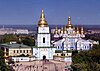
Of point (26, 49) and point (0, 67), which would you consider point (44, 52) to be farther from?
point (0, 67)

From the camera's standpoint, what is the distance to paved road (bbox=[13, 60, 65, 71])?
2955 centimetres

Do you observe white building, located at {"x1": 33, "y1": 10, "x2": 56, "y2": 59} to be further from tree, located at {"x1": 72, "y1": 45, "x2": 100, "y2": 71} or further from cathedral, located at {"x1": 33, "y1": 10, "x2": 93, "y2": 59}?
tree, located at {"x1": 72, "y1": 45, "x2": 100, "y2": 71}

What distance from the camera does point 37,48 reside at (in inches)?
1396

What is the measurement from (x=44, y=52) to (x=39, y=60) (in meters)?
0.87

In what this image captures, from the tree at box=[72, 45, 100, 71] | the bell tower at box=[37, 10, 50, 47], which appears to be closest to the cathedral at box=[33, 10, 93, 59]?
the bell tower at box=[37, 10, 50, 47]

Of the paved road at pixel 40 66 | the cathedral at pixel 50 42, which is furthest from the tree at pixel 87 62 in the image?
the cathedral at pixel 50 42

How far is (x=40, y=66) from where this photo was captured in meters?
31.2

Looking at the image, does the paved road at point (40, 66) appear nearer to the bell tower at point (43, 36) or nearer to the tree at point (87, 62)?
the tree at point (87, 62)

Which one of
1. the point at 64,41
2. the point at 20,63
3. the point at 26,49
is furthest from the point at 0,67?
the point at 64,41

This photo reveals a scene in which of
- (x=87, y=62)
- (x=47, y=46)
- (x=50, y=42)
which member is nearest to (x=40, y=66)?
(x=47, y=46)

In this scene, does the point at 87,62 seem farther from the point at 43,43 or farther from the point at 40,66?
the point at 43,43

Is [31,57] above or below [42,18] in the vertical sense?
below

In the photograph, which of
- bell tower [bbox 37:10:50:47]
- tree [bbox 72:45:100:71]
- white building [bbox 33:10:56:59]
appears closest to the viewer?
tree [bbox 72:45:100:71]

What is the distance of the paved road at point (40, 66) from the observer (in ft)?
96.9
